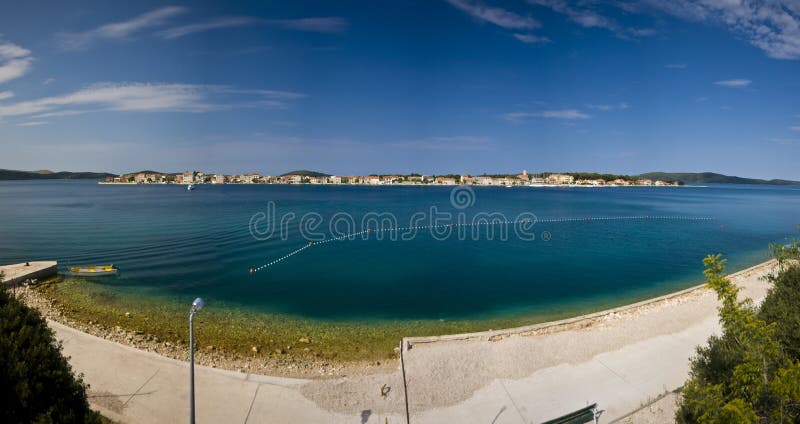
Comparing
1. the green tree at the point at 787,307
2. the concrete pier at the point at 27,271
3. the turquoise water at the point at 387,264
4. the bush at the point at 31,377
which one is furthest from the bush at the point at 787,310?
the concrete pier at the point at 27,271

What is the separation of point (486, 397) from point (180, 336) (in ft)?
45.7

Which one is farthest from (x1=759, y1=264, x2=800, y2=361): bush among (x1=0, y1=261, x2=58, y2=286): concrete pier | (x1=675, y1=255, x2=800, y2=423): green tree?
(x1=0, y1=261, x2=58, y2=286): concrete pier

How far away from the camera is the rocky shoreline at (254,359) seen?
45.7 ft

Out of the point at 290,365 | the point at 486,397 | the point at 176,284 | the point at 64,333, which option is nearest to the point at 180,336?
the point at 64,333

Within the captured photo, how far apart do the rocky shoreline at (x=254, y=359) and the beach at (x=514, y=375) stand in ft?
0.81

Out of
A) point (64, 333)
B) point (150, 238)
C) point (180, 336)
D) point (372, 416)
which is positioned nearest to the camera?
point (372, 416)

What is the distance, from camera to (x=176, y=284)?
86.9 feet

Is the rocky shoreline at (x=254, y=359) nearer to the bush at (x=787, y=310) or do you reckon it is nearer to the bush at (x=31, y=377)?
the bush at (x=31, y=377)

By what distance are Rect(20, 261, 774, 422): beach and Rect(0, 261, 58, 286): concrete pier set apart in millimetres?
14901

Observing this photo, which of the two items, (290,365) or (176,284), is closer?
(290,365)

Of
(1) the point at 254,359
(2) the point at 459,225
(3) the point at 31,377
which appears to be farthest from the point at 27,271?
(2) the point at 459,225

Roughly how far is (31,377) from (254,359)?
9.12 m

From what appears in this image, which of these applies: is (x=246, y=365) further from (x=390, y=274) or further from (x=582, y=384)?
(x=390, y=274)

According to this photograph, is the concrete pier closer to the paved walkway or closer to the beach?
the beach
